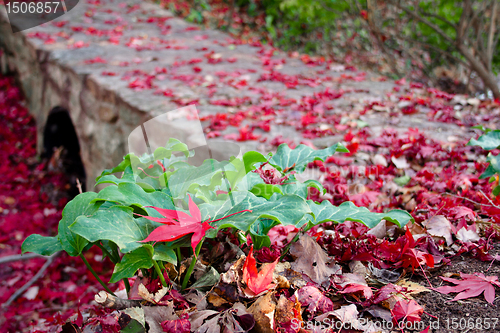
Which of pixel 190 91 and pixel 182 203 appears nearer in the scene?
pixel 182 203

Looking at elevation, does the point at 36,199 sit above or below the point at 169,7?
below

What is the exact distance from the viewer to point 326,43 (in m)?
6.03

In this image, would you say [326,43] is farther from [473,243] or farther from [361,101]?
[473,243]

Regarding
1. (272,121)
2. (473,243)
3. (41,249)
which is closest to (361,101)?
(272,121)

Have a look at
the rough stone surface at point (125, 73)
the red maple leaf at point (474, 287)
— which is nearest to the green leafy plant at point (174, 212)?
the red maple leaf at point (474, 287)

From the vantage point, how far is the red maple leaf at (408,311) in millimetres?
788

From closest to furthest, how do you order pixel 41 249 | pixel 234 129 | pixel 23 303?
1. pixel 41 249
2. pixel 234 129
3. pixel 23 303

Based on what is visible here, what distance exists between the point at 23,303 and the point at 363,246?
300 cm

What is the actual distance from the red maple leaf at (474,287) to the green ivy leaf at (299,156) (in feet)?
1.54

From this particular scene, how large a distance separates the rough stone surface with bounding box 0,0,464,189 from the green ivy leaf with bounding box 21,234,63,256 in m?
1.27

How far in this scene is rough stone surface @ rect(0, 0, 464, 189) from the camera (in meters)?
2.79

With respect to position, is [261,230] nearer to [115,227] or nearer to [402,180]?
[115,227]

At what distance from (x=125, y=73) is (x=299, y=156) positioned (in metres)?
2.83

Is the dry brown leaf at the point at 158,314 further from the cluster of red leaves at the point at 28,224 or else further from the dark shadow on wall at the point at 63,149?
the dark shadow on wall at the point at 63,149
